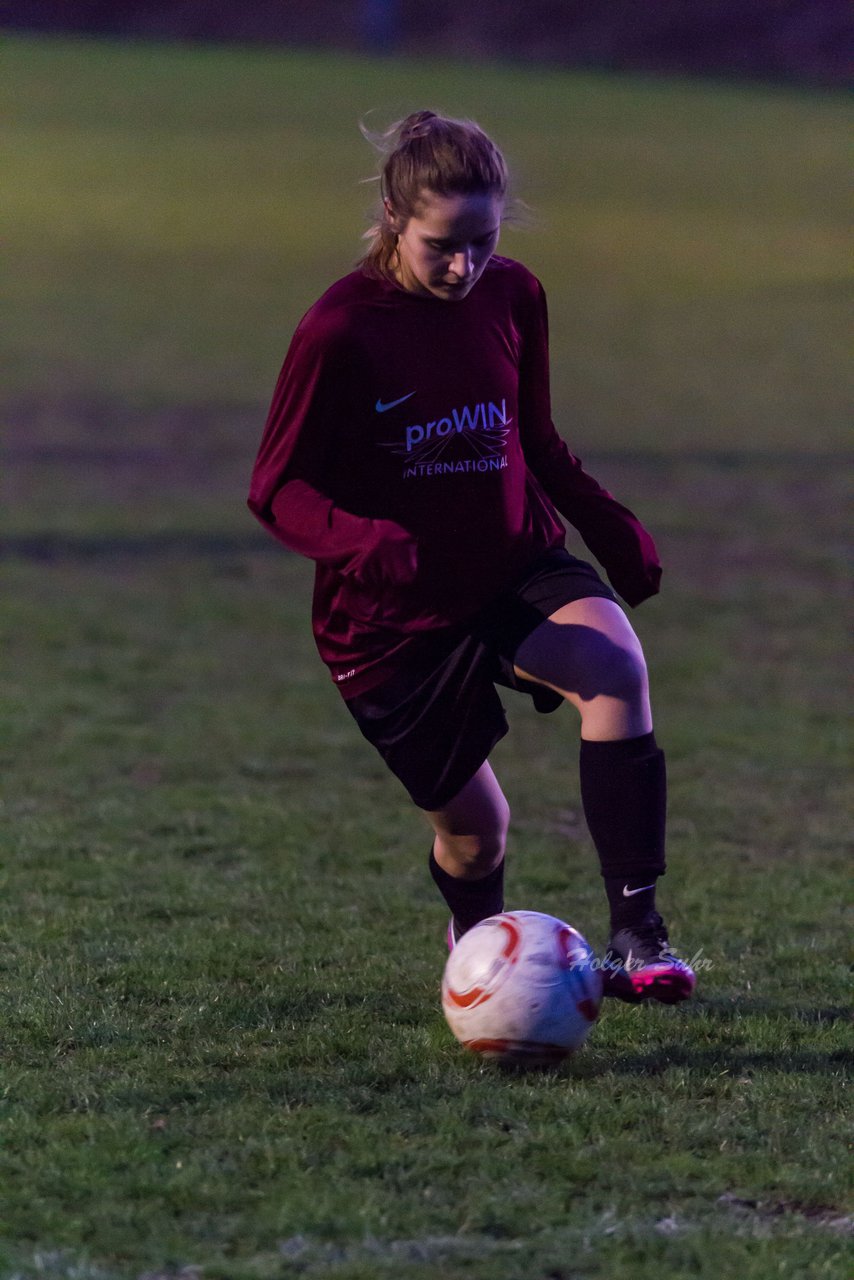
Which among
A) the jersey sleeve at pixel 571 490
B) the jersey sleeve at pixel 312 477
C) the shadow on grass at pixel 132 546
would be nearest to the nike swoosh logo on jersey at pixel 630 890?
Answer: the jersey sleeve at pixel 571 490

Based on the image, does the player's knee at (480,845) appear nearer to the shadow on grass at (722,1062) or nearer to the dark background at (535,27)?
the shadow on grass at (722,1062)

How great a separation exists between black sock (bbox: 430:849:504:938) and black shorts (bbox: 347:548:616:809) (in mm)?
387

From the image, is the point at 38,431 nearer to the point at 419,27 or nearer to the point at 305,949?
the point at 305,949

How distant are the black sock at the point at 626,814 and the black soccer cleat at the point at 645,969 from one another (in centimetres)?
3

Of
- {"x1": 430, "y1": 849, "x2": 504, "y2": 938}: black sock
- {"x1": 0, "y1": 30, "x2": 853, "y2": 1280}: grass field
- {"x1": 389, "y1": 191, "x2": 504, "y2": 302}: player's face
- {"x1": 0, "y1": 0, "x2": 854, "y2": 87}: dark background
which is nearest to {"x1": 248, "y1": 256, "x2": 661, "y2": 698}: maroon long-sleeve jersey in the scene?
{"x1": 389, "y1": 191, "x2": 504, "y2": 302}: player's face

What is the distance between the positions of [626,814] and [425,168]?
130 centimetres

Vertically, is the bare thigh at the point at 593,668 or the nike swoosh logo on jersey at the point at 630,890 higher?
the bare thigh at the point at 593,668

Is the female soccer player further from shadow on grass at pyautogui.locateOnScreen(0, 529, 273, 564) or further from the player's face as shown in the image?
shadow on grass at pyautogui.locateOnScreen(0, 529, 273, 564)

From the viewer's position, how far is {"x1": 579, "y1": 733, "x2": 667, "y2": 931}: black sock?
3.91 m

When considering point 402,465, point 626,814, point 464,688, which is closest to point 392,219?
point 402,465

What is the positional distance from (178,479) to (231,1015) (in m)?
8.15

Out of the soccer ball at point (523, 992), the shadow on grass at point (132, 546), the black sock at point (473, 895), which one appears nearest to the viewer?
the soccer ball at point (523, 992)

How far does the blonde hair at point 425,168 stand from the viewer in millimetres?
3730

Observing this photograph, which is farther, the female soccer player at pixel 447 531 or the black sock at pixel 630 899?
the black sock at pixel 630 899
